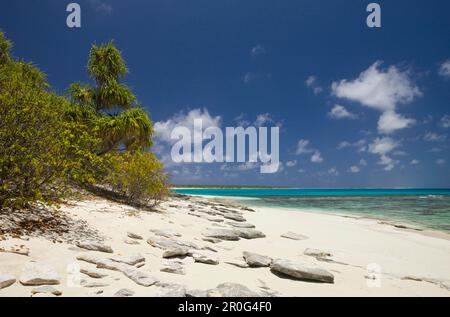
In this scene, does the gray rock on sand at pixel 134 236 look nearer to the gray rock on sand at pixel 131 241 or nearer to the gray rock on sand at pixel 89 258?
the gray rock on sand at pixel 131 241

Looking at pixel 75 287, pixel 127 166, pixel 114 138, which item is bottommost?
pixel 75 287

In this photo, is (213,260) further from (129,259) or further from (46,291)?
(46,291)

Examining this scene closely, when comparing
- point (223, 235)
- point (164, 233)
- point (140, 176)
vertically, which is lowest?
point (223, 235)

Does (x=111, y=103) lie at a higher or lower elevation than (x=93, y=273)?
higher

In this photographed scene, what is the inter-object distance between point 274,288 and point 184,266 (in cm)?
186

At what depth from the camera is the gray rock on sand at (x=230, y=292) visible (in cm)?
411

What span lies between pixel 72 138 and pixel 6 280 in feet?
20.7

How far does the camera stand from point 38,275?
3.91 m

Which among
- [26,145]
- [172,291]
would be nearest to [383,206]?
[172,291]
